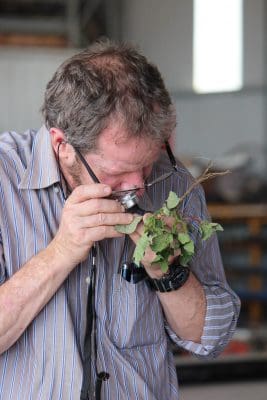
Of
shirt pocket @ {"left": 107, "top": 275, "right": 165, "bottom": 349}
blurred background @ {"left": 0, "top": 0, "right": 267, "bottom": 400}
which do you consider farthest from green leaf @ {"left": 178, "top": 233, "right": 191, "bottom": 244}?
blurred background @ {"left": 0, "top": 0, "right": 267, "bottom": 400}

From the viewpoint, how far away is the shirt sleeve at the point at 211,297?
2006mm

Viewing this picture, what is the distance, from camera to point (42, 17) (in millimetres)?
9766

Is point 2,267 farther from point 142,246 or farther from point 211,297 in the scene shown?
point 211,297

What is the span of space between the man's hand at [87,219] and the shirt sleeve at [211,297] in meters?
0.30

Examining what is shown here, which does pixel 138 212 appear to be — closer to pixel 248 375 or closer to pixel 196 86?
pixel 248 375

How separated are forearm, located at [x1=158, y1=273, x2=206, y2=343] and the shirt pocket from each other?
37 mm

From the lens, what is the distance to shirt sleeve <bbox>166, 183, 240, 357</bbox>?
2006 millimetres

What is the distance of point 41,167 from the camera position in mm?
1901

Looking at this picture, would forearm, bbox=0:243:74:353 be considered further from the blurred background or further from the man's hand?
the blurred background

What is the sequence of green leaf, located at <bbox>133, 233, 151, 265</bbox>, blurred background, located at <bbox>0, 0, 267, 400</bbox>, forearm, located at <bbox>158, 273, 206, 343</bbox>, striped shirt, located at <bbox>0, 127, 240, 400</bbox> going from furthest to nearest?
blurred background, located at <bbox>0, 0, 267, 400</bbox>, forearm, located at <bbox>158, 273, 206, 343</bbox>, striped shirt, located at <bbox>0, 127, 240, 400</bbox>, green leaf, located at <bbox>133, 233, 151, 265</bbox>

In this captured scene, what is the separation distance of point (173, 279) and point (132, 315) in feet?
0.44

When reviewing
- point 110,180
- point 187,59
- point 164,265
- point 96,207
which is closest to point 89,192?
point 96,207

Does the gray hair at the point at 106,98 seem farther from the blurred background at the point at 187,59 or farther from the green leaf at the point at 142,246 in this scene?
the blurred background at the point at 187,59

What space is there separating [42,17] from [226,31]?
2265mm
